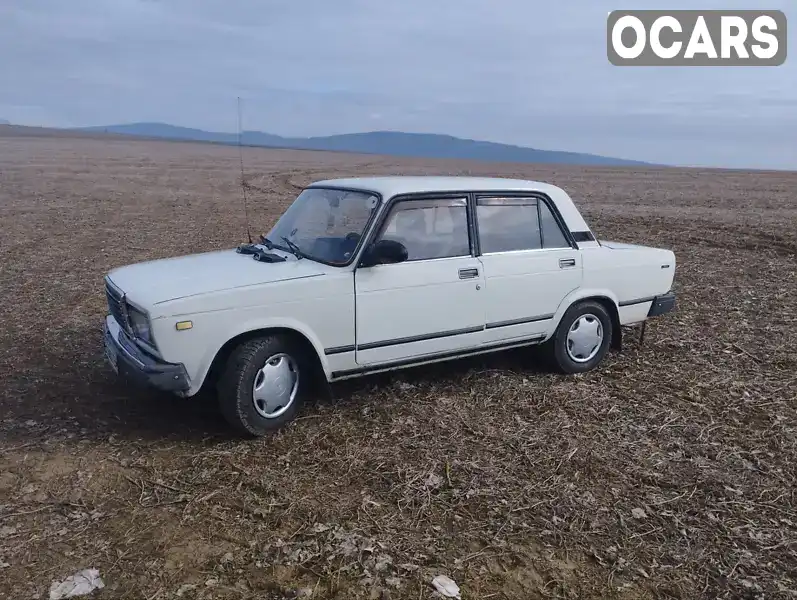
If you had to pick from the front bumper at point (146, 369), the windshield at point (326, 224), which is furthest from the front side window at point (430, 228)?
the front bumper at point (146, 369)

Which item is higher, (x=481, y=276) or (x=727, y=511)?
(x=481, y=276)

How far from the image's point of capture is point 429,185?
537 cm

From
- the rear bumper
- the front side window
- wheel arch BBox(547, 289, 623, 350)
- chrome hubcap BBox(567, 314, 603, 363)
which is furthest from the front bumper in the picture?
the rear bumper

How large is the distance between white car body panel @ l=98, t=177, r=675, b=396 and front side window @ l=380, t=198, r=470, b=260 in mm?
93

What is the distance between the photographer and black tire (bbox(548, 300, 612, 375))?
5.94 metres

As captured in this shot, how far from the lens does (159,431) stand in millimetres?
4805

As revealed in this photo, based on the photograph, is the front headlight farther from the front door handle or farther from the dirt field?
the front door handle

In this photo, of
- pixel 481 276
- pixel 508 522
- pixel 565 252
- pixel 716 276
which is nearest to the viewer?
pixel 508 522

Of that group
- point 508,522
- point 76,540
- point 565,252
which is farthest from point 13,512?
point 565,252

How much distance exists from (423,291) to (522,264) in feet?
3.30

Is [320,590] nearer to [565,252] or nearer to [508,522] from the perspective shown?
[508,522]

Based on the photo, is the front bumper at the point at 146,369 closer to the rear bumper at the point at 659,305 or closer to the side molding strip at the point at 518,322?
the side molding strip at the point at 518,322

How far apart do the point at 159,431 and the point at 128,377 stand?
512mm

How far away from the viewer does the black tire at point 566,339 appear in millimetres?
5938
